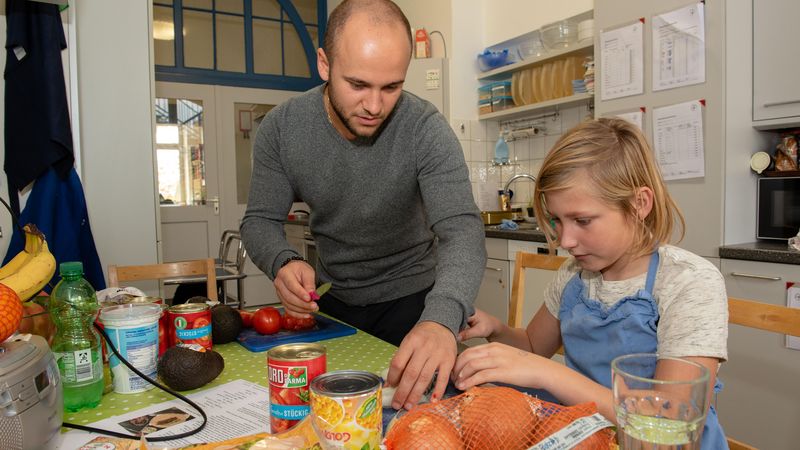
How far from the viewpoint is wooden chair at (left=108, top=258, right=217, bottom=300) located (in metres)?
2.12

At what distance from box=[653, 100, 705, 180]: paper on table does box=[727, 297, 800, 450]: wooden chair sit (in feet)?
4.73

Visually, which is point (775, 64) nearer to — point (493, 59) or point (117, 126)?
point (493, 59)

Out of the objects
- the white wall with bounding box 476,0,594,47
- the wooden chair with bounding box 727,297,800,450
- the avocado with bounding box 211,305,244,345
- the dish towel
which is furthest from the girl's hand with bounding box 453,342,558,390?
the white wall with bounding box 476,0,594,47

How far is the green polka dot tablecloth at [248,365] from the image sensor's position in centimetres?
102


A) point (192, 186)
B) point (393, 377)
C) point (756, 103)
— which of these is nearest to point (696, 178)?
point (756, 103)

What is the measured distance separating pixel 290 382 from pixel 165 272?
166 centimetres

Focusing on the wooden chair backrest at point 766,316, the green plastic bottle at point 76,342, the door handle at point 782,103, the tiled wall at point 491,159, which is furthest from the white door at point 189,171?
the wooden chair backrest at point 766,316

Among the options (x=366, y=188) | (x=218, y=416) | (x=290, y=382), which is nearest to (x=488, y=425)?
(x=290, y=382)

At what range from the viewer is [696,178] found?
8.22 feet

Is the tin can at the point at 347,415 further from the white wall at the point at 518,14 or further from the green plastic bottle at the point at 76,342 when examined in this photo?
the white wall at the point at 518,14

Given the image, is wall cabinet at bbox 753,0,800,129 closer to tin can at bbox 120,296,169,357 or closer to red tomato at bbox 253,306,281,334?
red tomato at bbox 253,306,281,334

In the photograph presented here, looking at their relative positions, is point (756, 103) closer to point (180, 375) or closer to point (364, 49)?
point (364, 49)

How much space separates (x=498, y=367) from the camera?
928 mm

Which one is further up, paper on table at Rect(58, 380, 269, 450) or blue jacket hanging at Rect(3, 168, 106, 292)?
blue jacket hanging at Rect(3, 168, 106, 292)
